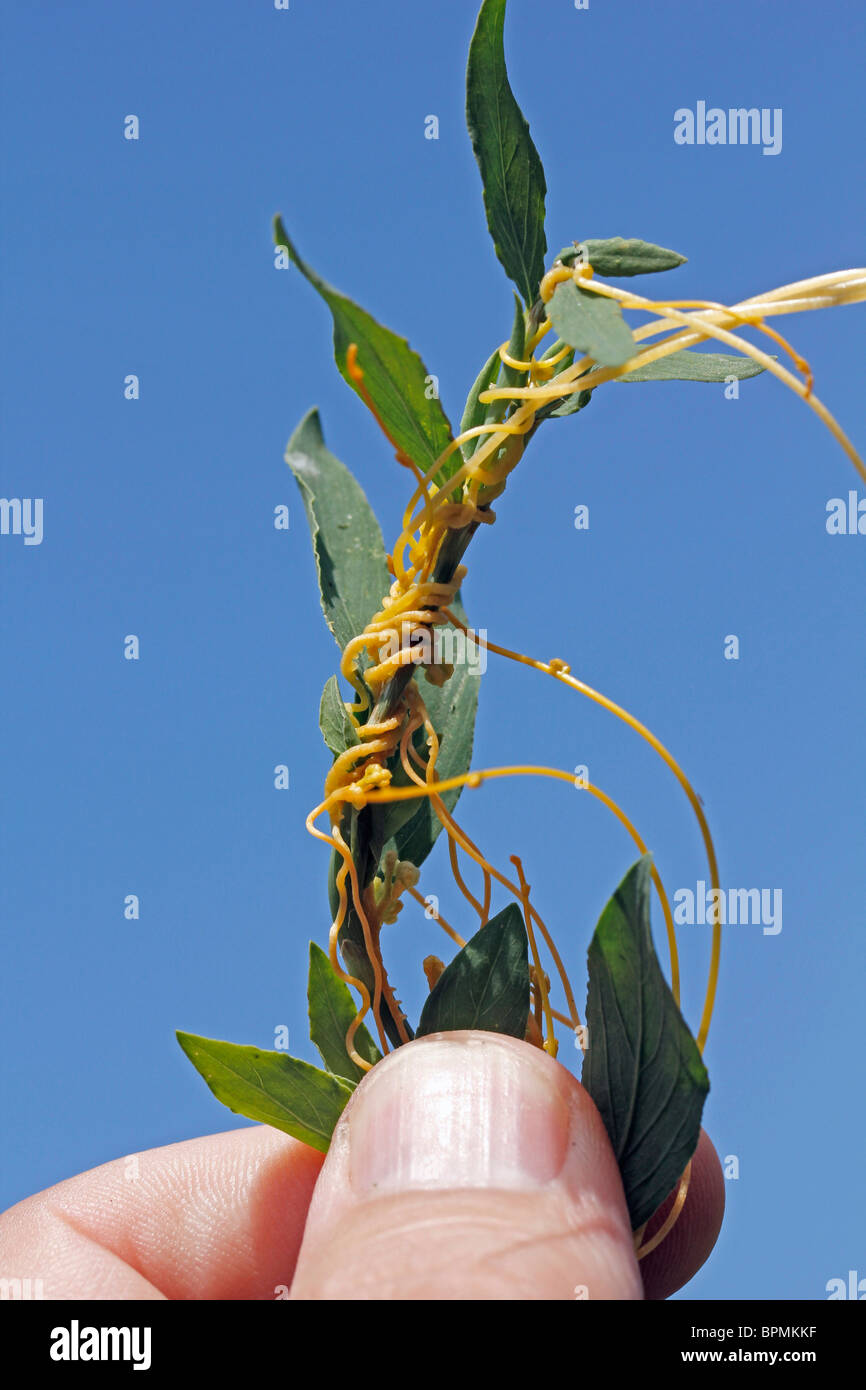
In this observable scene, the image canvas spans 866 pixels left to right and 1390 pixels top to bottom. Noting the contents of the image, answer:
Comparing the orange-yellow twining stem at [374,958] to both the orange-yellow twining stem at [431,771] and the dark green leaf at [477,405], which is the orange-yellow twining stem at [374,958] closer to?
the orange-yellow twining stem at [431,771]

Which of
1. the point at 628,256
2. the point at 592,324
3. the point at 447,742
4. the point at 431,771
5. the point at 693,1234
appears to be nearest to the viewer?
the point at 592,324

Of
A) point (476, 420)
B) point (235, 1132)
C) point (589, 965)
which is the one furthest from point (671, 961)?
point (235, 1132)

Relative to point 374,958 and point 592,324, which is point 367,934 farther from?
point 592,324

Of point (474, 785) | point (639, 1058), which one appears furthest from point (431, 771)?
point (639, 1058)

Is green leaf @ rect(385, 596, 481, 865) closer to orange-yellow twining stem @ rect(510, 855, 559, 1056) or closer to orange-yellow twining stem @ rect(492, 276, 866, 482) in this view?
orange-yellow twining stem @ rect(510, 855, 559, 1056)

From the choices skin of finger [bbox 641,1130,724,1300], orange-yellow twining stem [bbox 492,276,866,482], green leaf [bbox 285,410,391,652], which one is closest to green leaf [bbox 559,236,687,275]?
orange-yellow twining stem [bbox 492,276,866,482]

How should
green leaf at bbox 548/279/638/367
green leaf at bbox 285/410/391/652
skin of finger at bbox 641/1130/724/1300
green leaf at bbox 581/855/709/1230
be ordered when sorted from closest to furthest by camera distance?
green leaf at bbox 548/279/638/367 < green leaf at bbox 581/855/709/1230 < green leaf at bbox 285/410/391/652 < skin of finger at bbox 641/1130/724/1300
